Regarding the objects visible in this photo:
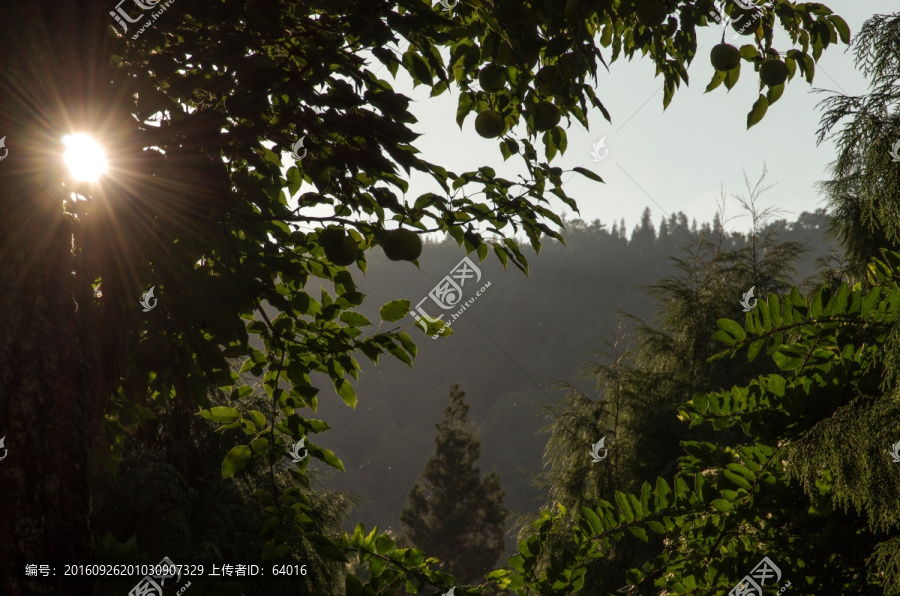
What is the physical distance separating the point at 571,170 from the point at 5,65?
59.1 inches

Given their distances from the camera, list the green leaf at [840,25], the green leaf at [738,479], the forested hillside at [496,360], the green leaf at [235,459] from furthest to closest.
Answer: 1. the forested hillside at [496,360]
2. the green leaf at [235,459]
3. the green leaf at [840,25]
4. the green leaf at [738,479]

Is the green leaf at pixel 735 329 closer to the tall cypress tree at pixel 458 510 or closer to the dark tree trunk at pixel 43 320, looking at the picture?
the dark tree trunk at pixel 43 320

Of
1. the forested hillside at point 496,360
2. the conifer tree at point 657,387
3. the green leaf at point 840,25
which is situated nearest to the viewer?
the green leaf at point 840,25

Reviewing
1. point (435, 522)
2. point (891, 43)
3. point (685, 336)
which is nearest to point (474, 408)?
point (435, 522)

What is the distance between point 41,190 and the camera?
1486mm

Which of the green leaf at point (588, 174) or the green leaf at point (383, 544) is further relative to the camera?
the green leaf at point (383, 544)

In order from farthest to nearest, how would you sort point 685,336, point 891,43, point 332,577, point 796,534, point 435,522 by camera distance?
point 435,522, point 685,336, point 332,577, point 891,43, point 796,534

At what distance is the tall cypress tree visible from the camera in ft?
88.8

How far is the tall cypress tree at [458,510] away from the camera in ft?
88.8

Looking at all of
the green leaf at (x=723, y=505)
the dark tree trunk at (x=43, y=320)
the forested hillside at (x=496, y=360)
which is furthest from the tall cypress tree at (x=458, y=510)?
the forested hillside at (x=496, y=360)

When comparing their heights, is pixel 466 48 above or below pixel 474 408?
below

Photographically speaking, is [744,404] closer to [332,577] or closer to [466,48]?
[466,48]

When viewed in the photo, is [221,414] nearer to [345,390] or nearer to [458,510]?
[345,390]

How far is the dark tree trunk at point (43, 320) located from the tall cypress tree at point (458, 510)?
83.6 feet
